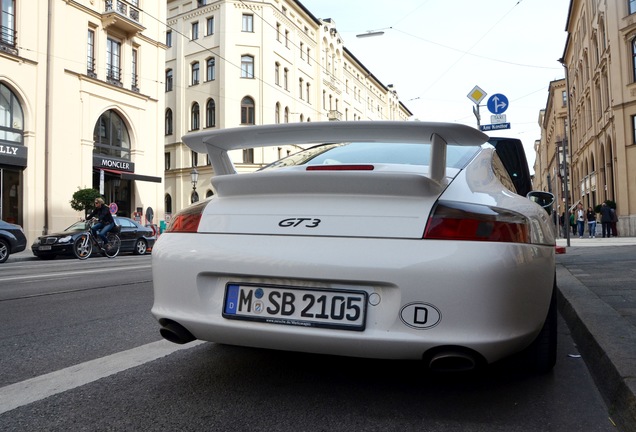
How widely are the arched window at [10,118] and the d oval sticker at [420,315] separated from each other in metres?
21.2

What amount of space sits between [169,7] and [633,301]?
139 feet

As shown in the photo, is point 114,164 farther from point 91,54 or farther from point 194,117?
point 194,117

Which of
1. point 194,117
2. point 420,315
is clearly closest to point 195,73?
point 194,117

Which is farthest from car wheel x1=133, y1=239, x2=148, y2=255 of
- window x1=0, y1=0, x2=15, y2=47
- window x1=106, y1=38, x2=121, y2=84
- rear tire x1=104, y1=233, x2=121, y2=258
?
window x1=106, y1=38, x2=121, y2=84

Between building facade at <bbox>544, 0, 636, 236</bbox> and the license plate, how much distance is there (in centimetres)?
2746

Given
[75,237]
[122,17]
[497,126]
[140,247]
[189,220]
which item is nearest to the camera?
[189,220]

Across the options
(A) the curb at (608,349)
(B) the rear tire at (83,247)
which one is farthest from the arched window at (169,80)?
(A) the curb at (608,349)

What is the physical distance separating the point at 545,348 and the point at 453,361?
33.8 inches

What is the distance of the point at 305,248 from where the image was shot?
2.28 metres

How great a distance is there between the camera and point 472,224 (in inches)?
86.8

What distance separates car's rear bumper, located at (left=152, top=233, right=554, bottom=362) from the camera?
2107 mm

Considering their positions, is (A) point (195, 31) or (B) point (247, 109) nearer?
(B) point (247, 109)

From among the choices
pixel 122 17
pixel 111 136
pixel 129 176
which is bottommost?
pixel 129 176

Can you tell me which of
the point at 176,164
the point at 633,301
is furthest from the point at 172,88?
the point at 633,301
